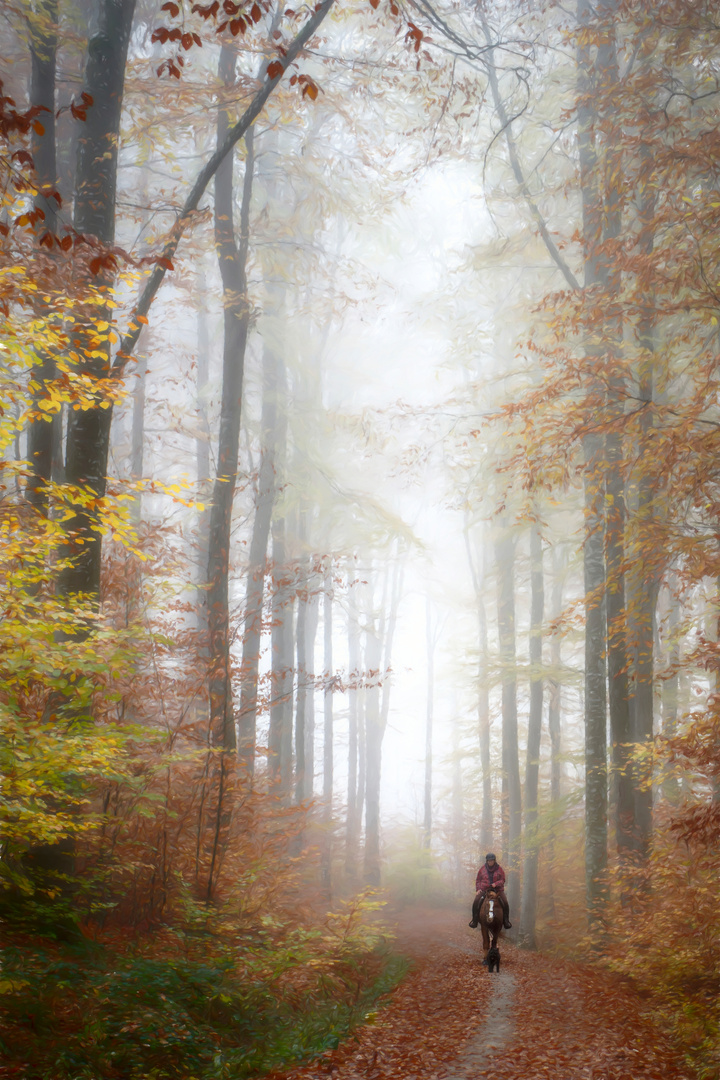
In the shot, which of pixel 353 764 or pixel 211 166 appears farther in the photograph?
pixel 353 764

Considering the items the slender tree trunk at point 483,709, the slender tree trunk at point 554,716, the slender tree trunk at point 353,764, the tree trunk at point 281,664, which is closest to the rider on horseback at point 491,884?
the slender tree trunk at point 554,716

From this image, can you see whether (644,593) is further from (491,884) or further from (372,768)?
(372,768)

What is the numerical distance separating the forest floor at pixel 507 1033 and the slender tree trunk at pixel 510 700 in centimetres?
744

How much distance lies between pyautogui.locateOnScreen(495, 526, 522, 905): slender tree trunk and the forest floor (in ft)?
24.4

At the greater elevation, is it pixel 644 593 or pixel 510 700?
pixel 644 593

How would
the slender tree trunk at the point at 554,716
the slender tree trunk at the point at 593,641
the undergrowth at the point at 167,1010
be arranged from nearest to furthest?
the undergrowth at the point at 167,1010 → the slender tree trunk at the point at 593,641 → the slender tree trunk at the point at 554,716

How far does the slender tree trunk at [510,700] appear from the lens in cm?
1605

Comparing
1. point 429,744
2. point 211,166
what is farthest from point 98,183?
point 429,744

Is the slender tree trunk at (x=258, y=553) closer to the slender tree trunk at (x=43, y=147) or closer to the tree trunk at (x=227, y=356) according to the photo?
the tree trunk at (x=227, y=356)

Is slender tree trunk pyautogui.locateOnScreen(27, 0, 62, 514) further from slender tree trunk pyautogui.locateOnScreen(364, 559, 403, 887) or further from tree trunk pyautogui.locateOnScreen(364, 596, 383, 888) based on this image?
tree trunk pyautogui.locateOnScreen(364, 596, 383, 888)

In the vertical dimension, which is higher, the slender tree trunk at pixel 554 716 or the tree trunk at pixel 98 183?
the tree trunk at pixel 98 183

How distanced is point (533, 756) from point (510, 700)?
1881 mm

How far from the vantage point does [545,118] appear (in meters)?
11.5

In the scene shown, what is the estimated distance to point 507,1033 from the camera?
5.86 m
